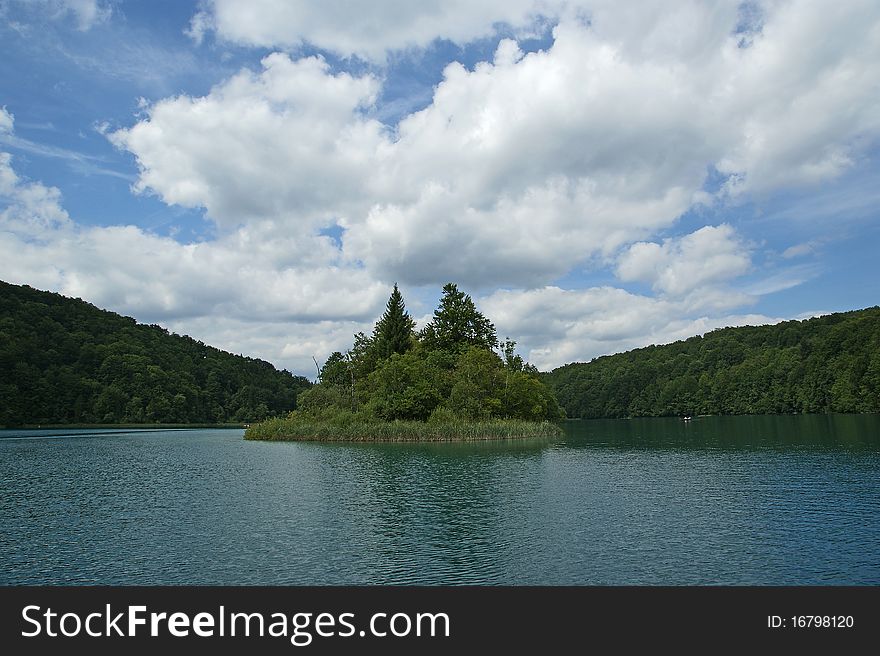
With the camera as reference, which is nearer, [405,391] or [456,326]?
[405,391]

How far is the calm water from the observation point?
16500 mm

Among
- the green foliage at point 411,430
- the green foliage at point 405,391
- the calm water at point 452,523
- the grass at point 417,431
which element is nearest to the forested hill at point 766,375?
the green foliage at point 411,430

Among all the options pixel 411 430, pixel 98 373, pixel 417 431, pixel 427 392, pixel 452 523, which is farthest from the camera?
pixel 98 373

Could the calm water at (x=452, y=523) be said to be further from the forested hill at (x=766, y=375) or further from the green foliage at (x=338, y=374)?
the forested hill at (x=766, y=375)

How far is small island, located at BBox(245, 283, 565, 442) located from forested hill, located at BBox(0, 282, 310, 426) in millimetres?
69290

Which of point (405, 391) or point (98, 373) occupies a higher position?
point (98, 373)

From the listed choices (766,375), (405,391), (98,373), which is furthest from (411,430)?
(766,375)

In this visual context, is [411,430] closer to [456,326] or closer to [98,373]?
[456,326]

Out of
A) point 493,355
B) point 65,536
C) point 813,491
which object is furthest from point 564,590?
point 493,355

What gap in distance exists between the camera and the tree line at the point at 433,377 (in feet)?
243

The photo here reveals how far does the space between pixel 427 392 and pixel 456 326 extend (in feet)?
74.4

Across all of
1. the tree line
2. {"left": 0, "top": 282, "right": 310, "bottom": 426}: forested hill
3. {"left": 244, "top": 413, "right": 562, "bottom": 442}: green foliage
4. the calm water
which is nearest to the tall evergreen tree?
the tree line

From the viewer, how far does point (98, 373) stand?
139m

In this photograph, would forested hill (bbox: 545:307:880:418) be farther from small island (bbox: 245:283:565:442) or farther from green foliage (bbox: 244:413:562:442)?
green foliage (bbox: 244:413:562:442)
